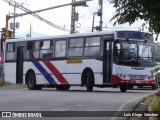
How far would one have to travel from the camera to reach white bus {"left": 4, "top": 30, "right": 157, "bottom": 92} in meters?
24.7

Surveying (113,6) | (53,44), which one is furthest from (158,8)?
(53,44)

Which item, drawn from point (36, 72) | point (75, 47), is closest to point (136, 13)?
point (75, 47)

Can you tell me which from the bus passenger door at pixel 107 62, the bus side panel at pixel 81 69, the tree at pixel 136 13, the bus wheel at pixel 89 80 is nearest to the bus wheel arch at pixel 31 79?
the bus side panel at pixel 81 69

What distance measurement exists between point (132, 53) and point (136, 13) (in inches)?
584

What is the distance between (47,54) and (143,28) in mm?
18368

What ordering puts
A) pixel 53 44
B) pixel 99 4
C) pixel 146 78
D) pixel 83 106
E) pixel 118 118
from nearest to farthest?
pixel 118 118
pixel 83 106
pixel 146 78
pixel 53 44
pixel 99 4

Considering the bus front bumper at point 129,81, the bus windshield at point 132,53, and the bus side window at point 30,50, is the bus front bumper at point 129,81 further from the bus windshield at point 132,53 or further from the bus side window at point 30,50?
the bus side window at point 30,50

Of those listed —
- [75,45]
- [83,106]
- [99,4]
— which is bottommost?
[83,106]

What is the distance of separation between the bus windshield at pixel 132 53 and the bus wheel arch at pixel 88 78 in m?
1.72

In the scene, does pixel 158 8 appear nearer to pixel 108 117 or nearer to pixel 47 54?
pixel 108 117

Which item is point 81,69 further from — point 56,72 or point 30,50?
point 30,50

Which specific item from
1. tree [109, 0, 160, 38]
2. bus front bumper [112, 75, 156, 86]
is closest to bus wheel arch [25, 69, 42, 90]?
bus front bumper [112, 75, 156, 86]

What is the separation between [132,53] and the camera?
24766 mm

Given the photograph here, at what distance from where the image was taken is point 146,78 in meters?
25.3
